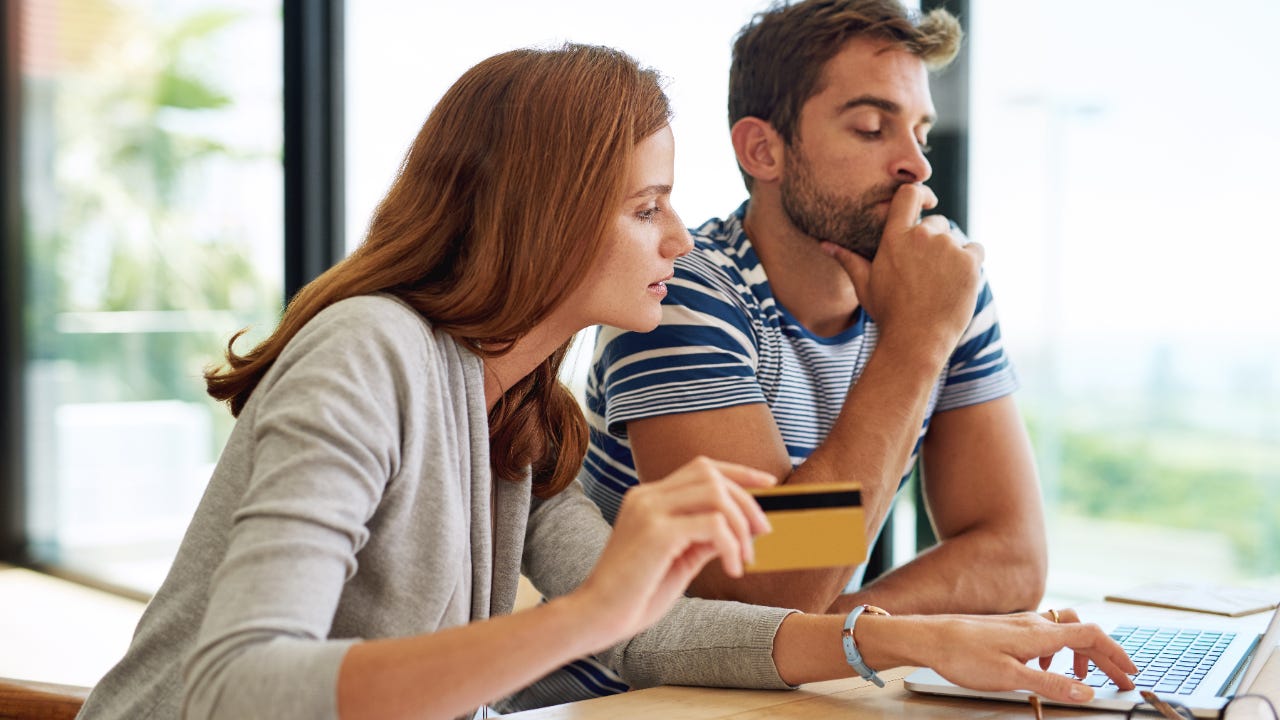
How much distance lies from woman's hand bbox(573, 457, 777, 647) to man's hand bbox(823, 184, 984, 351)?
0.82m

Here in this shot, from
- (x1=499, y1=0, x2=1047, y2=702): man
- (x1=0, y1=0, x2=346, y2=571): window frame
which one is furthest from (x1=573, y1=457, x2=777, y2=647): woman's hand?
(x1=0, y1=0, x2=346, y2=571): window frame

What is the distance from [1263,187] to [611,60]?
1.31 m

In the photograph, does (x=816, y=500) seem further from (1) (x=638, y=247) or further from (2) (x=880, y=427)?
(2) (x=880, y=427)

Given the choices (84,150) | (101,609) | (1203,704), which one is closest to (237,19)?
(84,150)

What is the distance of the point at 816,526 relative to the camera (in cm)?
92

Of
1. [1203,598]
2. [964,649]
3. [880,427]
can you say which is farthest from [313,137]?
[964,649]

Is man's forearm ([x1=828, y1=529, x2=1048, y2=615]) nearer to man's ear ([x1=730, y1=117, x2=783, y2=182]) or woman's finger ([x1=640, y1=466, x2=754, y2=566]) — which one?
man's ear ([x1=730, y1=117, x2=783, y2=182])

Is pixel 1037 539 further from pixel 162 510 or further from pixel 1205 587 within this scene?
pixel 162 510

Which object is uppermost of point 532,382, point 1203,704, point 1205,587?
point 532,382

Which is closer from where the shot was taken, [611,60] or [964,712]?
[964,712]

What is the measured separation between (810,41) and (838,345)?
455mm

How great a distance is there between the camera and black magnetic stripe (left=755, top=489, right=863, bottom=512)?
91cm

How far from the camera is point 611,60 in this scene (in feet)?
4.14

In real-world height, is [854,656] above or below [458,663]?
below
